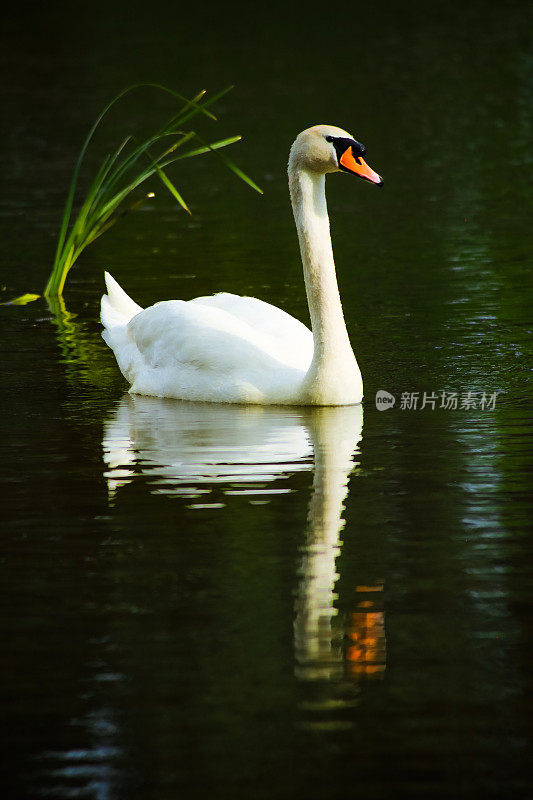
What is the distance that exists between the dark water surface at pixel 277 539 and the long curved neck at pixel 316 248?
59 centimetres

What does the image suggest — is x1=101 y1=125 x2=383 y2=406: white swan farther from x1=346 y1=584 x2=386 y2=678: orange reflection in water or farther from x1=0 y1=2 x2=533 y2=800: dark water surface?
x1=346 y1=584 x2=386 y2=678: orange reflection in water

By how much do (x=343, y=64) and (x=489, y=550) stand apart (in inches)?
1099

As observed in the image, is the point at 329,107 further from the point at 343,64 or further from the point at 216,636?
the point at 216,636

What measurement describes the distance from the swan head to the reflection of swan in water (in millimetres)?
1408

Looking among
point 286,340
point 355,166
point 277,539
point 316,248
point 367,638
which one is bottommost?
point 367,638

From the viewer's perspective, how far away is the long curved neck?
934cm

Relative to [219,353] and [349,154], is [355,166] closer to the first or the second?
[349,154]

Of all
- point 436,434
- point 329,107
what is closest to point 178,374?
point 436,434

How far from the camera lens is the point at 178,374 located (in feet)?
32.3

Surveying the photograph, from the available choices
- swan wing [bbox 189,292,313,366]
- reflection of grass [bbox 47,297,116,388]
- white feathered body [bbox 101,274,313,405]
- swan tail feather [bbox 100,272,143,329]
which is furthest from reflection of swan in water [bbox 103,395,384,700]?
swan tail feather [bbox 100,272,143,329]

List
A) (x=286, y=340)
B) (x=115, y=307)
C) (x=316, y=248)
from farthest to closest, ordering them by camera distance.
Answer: (x=115, y=307)
(x=286, y=340)
(x=316, y=248)

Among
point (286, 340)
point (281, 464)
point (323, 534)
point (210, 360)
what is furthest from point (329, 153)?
point (323, 534)

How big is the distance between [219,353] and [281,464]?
1.62m

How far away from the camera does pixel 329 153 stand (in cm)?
916
